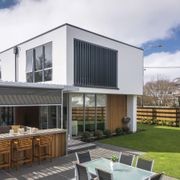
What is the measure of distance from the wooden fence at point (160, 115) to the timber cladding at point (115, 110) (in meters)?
6.76

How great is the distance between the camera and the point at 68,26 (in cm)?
1333

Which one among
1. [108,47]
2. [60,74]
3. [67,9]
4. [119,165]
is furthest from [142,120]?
[119,165]

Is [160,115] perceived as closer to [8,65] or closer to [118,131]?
[118,131]

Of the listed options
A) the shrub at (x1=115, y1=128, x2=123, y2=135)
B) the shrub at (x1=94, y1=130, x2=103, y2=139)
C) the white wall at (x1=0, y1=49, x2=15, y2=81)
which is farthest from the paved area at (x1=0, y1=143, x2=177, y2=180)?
the white wall at (x1=0, y1=49, x2=15, y2=81)

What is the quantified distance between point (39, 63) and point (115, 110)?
22.7 feet

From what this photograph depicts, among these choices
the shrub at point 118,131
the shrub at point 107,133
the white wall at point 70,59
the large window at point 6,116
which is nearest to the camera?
the white wall at point 70,59

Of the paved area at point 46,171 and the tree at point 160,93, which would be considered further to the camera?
the tree at point 160,93

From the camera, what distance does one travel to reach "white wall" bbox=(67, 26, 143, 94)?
13.4 meters

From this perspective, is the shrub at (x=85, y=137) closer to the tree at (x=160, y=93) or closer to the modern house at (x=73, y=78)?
the modern house at (x=73, y=78)

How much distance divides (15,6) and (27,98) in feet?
17.9

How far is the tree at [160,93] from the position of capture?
130 ft

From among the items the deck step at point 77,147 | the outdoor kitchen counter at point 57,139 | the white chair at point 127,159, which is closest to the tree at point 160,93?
the deck step at point 77,147

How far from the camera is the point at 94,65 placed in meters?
15.4

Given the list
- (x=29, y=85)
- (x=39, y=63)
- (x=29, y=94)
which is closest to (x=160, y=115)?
(x=39, y=63)
